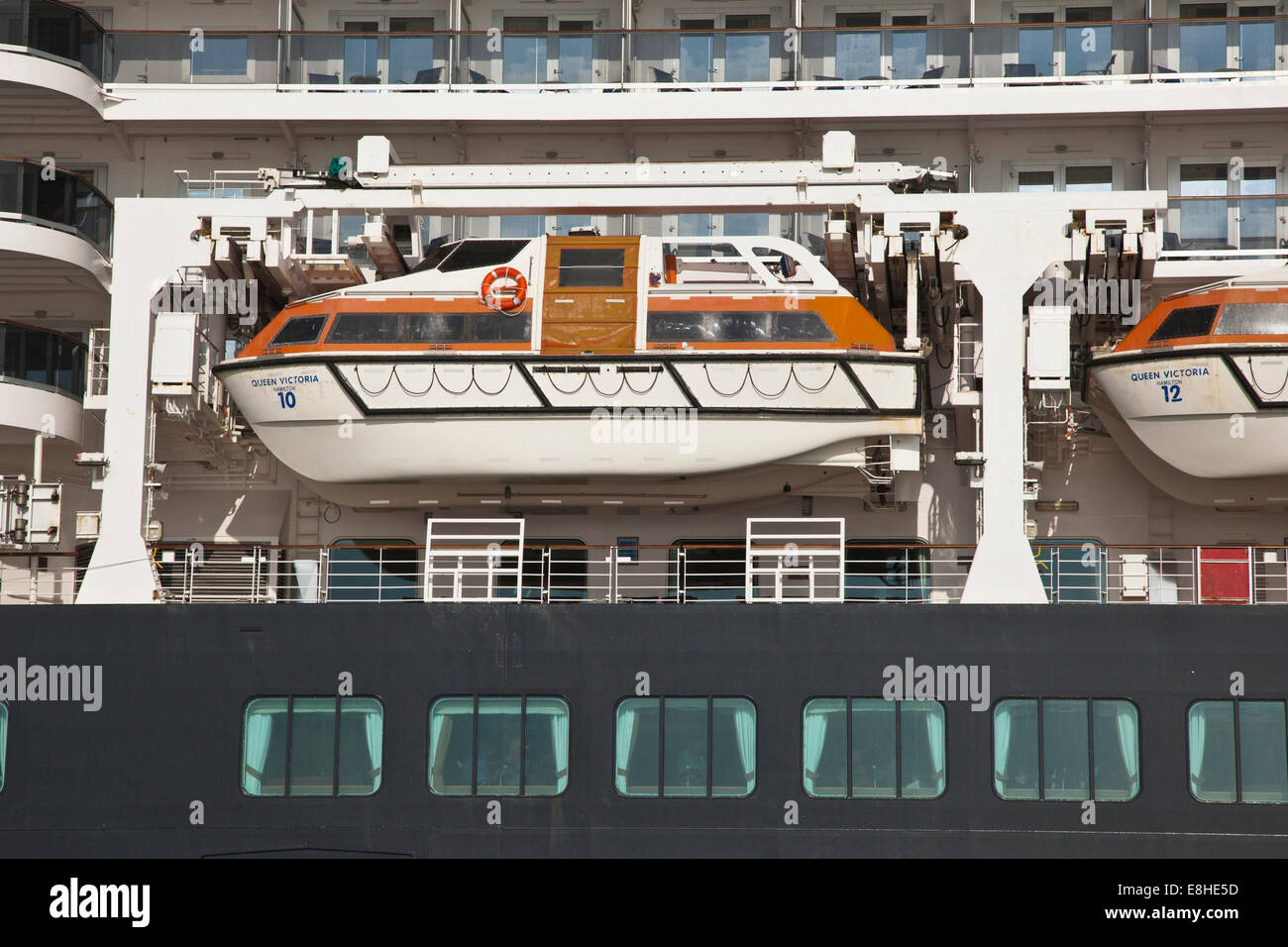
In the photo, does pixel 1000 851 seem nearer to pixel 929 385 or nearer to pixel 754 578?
pixel 754 578

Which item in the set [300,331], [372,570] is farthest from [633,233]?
[372,570]

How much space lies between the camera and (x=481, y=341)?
13359 mm

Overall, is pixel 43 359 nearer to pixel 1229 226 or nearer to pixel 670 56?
pixel 670 56

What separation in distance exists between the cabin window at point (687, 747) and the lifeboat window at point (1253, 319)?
5.27 metres

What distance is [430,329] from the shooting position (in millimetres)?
13398

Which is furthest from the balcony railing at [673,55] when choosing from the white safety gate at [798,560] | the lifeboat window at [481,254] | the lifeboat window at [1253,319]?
the white safety gate at [798,560]

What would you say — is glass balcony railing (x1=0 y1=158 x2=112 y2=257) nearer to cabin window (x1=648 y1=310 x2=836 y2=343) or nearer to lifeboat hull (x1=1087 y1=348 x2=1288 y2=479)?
cabin window (x1=648 y1=310 x2=836 y2=343)

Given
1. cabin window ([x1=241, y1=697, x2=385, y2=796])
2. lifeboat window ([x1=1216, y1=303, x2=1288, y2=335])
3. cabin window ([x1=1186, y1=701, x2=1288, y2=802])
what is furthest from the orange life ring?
cabin window ([x1=1186, y1=701, x2=1288, y2=802])

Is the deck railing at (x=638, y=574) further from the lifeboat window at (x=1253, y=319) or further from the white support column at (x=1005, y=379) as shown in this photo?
the lifeboat window at (x=1253, y=319)

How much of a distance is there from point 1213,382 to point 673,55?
6457mm

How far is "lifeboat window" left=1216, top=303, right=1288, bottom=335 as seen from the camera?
1286 centimetres

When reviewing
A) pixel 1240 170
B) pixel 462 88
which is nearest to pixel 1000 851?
pixel 1240 170

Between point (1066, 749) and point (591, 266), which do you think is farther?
point (591, 266)

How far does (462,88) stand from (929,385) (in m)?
5.56
